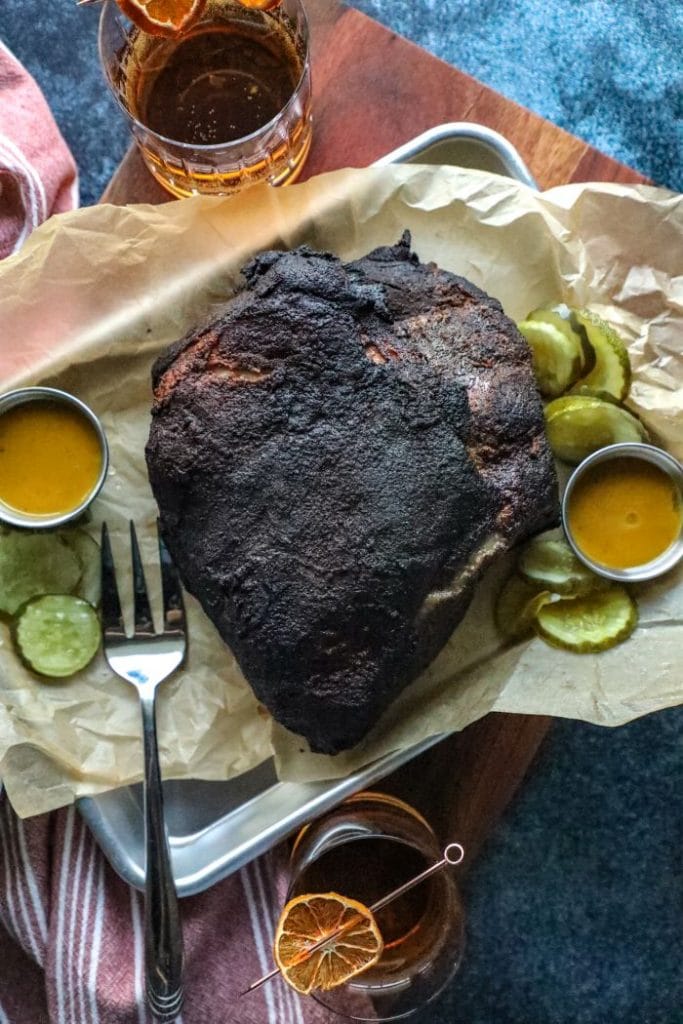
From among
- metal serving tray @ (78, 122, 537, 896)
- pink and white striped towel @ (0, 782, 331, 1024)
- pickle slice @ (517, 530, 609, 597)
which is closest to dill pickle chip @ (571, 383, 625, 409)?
pickle slice @ (517, 530, 609, 597)

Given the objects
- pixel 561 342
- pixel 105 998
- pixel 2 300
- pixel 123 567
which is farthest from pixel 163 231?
pixel 105 998

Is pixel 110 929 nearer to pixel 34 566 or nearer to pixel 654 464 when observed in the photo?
pixel 34 566

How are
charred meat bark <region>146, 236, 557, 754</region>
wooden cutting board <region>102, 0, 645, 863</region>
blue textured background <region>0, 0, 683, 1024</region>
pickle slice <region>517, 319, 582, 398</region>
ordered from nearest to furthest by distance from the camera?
1. charred meat bark <region>146, 236, 557, 754</region>
2. pickle slice <region>517, 319, 582, 398</region>
3. wooden cutting board <region>102, 0, 645, 863</region>
4. blue textured background <region>0, 0, 683, 1024</region>

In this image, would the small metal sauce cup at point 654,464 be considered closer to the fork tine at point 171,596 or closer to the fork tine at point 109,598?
the fork tine at point 171,596

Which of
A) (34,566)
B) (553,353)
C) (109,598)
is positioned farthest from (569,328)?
(34,566)

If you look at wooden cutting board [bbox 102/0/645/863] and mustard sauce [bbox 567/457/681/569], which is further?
wooden cutting board [bbox 102/0/645/863]

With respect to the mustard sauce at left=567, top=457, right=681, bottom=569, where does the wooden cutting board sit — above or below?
above

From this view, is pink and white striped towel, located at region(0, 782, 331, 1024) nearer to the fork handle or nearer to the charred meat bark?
the fork handle

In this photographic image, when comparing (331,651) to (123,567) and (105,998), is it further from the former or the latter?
(105,998)
